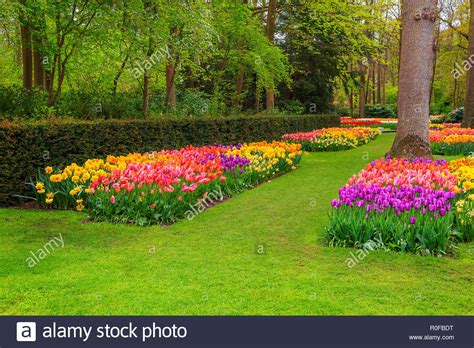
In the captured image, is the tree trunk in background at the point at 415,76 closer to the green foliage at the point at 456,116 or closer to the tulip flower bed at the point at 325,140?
the tulip flower bed at the point at 325,140

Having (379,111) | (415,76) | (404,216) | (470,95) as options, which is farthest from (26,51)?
(379,111)

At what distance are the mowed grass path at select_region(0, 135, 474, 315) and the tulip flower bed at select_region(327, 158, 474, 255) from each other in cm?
23

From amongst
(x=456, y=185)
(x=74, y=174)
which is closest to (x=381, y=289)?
(x=456, y=185)

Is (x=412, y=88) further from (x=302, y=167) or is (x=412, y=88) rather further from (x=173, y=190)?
(x=173, y=190)

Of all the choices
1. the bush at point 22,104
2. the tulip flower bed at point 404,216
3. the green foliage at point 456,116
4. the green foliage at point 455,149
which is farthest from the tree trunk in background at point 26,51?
the green foliage at point 456,116

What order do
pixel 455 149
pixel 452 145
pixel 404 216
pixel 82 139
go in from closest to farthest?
1. pixel 404 216
2. pixel 82 139
3. pixel 455 149
4. pixel 452 145

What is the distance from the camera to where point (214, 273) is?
5.02 m

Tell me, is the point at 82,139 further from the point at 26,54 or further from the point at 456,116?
the point at 456,116

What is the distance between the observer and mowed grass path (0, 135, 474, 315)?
4.16m

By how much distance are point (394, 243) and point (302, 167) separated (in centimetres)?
815

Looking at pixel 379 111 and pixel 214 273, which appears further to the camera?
pixel 379 111

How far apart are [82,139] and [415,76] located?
745 centimetres

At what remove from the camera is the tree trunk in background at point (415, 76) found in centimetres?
1043

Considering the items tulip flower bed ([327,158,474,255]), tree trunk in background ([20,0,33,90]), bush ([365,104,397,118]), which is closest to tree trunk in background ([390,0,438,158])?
tulip flower bed ([327,158,474,255])
